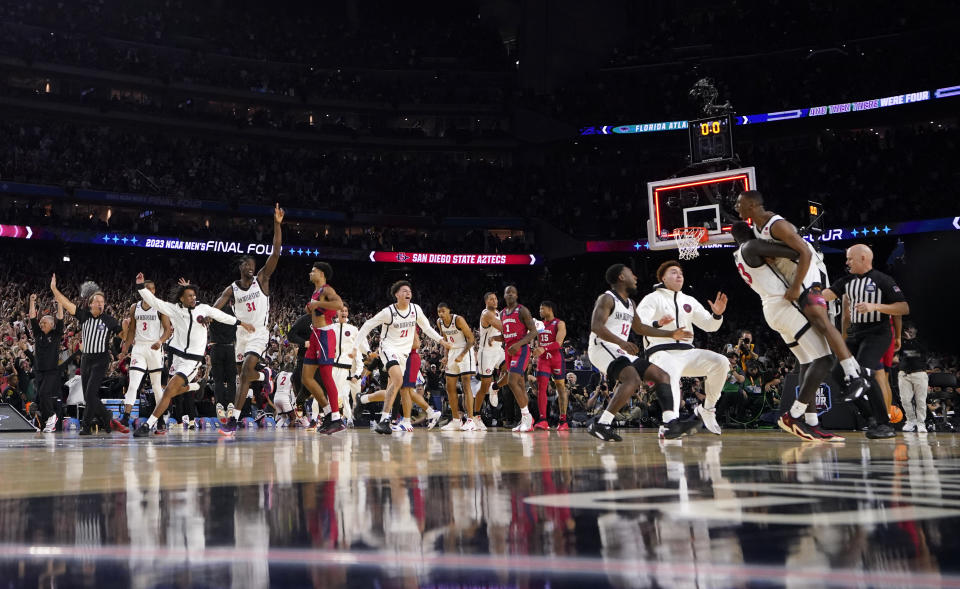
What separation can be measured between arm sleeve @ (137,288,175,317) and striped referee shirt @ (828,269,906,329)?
784 centimetres

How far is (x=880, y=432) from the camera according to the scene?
8.25 metres

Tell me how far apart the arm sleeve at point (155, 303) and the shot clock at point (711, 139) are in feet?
54.1

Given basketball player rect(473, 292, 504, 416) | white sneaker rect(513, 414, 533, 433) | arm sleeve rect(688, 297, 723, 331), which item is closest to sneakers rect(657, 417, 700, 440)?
arm sleeve rect(688, 297, 723, 331)

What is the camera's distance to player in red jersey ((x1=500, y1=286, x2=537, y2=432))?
43.8ft

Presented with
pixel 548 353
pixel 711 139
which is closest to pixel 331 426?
pixel 548 353

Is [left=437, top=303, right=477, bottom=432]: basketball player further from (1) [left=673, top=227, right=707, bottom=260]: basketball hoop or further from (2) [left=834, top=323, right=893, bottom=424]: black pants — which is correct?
(1) [left=673, top=227, right=707, bottom=260]: basketball hoop

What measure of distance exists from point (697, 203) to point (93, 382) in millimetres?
16135

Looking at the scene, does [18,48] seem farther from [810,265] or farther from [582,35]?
[810,265]

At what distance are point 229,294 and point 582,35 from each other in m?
34.6

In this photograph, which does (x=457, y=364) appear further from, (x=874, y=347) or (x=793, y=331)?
(x=793, y=331)

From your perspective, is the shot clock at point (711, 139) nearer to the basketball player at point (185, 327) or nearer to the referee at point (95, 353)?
the basketball player at point (185, 327)

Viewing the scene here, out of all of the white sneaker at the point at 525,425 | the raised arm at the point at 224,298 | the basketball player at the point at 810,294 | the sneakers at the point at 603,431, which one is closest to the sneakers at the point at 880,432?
the basketball player at the point at 810,294

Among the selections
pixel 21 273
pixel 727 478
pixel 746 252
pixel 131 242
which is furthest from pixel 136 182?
pixel 727 478

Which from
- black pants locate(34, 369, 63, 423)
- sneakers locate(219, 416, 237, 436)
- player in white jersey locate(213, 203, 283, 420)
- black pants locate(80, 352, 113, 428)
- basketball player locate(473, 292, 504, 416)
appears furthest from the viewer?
black pants locate(34, 369, 63, 423)
